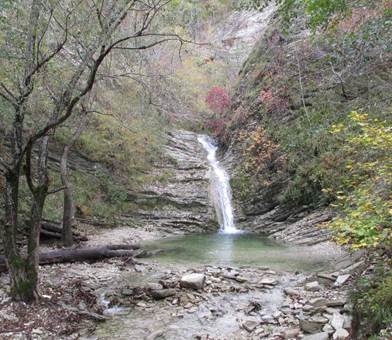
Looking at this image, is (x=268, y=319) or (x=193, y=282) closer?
(x=268, y=319)

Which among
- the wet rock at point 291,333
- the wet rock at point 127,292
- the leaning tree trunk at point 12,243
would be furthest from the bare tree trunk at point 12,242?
the wet rock at point 291,333

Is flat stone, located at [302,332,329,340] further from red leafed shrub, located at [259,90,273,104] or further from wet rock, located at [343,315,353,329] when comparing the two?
red leafed shrub, located at [259,90,273,104]

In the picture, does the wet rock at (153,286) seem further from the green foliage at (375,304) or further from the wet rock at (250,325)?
the green foliage at (375,304)

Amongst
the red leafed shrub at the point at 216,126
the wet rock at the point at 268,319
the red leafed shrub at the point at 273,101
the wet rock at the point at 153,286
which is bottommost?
the wet rock at the point at 268,319

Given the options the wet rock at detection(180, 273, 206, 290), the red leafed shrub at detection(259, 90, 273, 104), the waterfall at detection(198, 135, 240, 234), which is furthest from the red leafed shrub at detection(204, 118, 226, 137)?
the wet rock at detection(180, 273, 206, 290)

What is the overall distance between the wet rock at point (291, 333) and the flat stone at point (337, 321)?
0.50 m

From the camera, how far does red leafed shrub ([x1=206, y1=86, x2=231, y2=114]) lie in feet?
86.5

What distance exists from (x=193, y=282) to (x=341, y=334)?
11.2 feet

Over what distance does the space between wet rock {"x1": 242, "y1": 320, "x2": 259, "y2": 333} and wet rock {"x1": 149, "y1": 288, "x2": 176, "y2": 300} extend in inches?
71.7

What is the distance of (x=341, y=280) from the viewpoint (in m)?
7.52

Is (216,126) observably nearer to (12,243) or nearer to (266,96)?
(266,96)

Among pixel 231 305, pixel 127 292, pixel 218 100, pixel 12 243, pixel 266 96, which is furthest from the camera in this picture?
pixel 218 100

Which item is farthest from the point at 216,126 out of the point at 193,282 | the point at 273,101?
the point at 193,282

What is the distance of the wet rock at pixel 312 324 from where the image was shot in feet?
18.2
